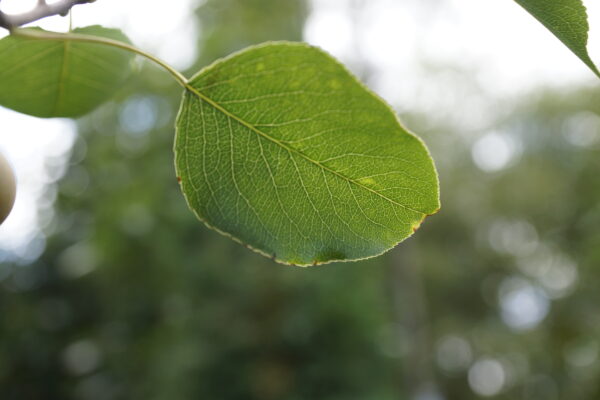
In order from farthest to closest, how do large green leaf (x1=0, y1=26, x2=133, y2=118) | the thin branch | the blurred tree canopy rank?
1. the blurred tree canopy
2. large green leaf (x1=0, y1=26, x2=133, y2=118)
3. the thin branch

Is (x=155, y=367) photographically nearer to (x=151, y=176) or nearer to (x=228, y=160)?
(x=151, y=176)

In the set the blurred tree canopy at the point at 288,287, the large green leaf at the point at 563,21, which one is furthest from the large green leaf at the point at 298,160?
the blurred tree canopy at the point at 288,287

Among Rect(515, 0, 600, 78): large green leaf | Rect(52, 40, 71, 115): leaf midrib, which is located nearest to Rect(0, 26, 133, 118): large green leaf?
Rect(52, 40, 71, 115): leaf midrib

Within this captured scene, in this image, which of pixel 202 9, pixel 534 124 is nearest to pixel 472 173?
pixel 534 124

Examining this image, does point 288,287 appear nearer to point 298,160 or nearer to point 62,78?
point 62,78

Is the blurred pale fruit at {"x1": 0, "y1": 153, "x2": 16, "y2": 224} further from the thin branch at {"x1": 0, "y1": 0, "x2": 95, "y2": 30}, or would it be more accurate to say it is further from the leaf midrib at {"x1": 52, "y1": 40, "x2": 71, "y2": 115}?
the thin branch at {"x1": 0, "y1": 0, "x2": 95, "y2": 30}

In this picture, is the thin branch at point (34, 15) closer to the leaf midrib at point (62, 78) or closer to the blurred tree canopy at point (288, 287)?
the leaf midrib at point (62, 78)
